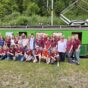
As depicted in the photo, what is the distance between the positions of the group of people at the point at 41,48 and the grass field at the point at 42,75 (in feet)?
1.42

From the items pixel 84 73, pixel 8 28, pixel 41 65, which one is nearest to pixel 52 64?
pixel 41 65

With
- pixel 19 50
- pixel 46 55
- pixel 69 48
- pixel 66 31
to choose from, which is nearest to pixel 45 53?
pixel 46 55

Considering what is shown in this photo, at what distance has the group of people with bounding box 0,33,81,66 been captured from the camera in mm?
22109

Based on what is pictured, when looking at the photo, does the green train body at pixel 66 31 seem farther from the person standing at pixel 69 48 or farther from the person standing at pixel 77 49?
the person standing at pixel 77 49

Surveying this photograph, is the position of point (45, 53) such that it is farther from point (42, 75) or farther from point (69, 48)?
point (42, 75)

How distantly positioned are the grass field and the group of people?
433 mm

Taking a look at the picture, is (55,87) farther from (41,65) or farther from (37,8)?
(37,8)

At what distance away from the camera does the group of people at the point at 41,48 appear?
22.1m

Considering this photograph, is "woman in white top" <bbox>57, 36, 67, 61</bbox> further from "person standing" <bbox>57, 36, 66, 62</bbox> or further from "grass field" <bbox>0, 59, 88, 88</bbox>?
"grass field" <bbox>0, 59, 88, 88</bbox>

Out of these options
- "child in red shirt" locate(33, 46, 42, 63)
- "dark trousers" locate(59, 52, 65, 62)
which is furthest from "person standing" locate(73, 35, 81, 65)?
"child in red shirt" locate(33, 46, 42, 63)

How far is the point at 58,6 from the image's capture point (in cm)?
6419

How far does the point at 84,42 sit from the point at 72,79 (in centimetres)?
548

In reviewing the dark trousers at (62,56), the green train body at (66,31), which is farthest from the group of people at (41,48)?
the green train body at (66,31)

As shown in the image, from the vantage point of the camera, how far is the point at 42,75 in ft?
67.6
